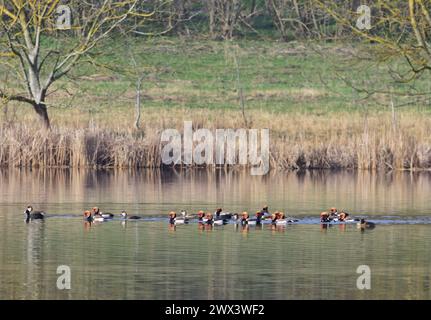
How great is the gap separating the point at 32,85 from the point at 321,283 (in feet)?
71.2

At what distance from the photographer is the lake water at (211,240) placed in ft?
66.1

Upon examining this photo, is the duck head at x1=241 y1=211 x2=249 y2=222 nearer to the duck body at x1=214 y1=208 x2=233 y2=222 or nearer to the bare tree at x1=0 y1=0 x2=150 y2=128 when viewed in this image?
the duck body at x1=214 y1=208 x2=233 y2=222

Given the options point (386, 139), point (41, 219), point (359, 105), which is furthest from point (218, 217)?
point (359, 105)

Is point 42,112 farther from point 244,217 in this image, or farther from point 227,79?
point 227,79

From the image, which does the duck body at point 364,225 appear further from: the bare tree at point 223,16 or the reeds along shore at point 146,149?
the bare tree at point 223,16

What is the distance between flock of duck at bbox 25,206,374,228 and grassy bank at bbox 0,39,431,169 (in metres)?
11.0

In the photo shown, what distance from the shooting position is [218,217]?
90.4 feet

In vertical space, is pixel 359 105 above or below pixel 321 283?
above

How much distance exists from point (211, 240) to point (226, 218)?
8.45ft
